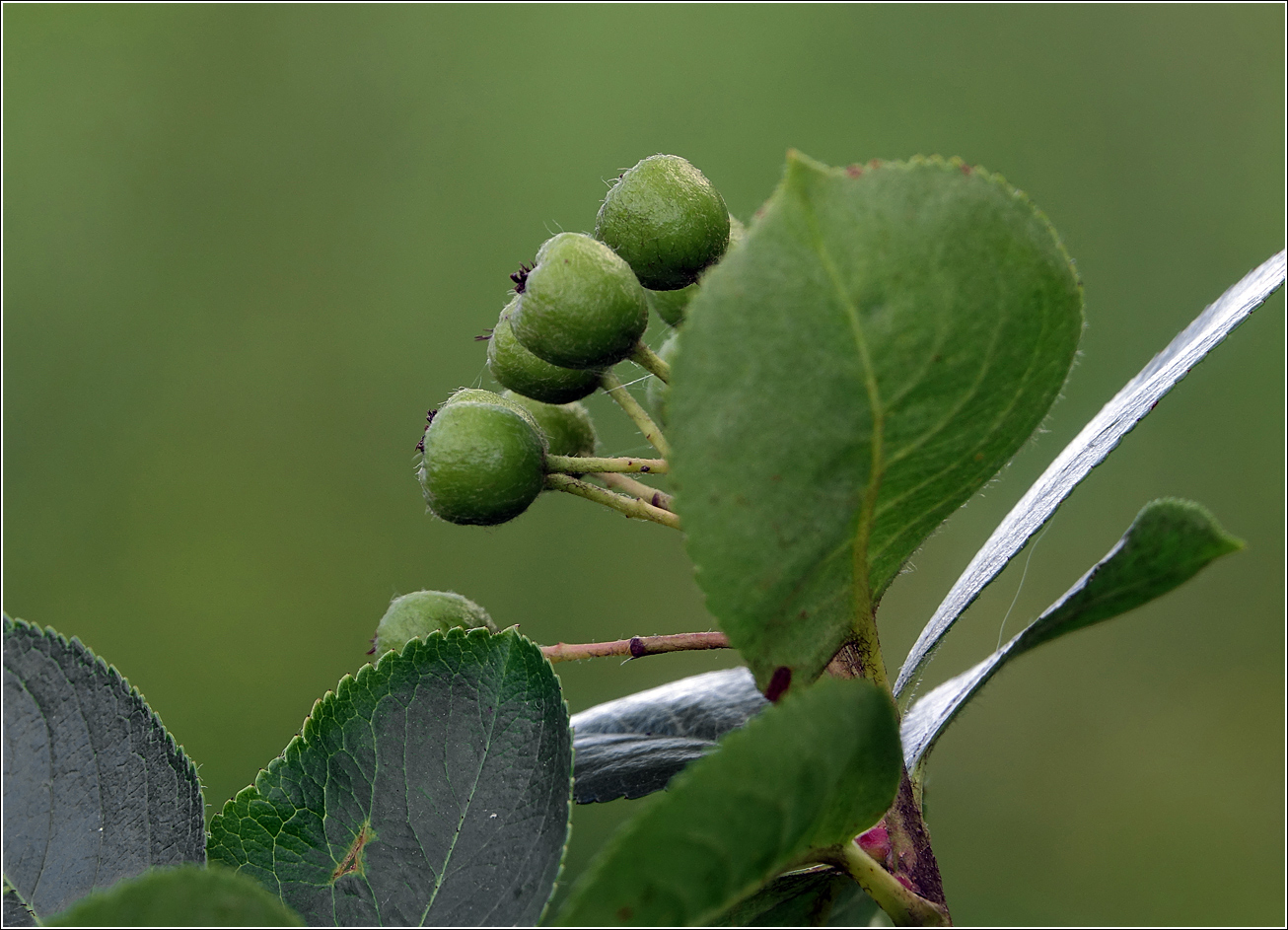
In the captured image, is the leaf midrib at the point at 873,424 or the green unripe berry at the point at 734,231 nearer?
the leaf midrib at the point at 873,424

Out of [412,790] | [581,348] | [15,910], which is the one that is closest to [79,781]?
[15,910]

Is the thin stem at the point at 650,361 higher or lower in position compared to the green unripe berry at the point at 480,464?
higher

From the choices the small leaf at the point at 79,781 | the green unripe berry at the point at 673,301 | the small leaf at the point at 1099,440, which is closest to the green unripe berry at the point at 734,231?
the green unripe berry at the point at 673,301

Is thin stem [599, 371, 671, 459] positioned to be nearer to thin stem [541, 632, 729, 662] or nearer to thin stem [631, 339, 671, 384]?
thin stem [631, 339, 671, 384]

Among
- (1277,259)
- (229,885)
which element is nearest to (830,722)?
(229,885)

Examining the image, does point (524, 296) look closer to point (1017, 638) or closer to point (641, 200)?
point (641, 200)

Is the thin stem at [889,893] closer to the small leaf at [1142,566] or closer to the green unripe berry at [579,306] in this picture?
the small leaf at [1142,566]
